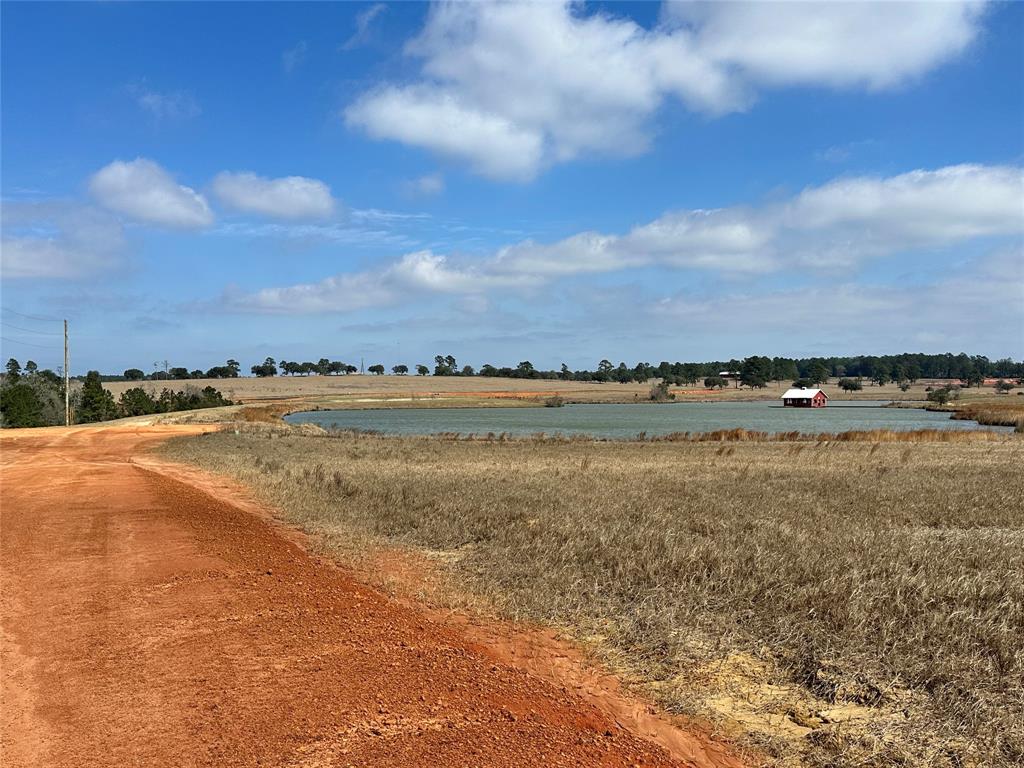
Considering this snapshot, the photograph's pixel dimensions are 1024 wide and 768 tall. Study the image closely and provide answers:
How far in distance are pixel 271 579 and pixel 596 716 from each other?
192 inches

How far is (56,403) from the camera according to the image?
6344 cm

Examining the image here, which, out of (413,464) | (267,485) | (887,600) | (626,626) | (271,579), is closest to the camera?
(626,626)

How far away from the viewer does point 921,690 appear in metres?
5.35

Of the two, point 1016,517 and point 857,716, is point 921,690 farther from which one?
point 1016,517

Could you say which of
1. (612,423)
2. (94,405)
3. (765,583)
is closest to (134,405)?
(94,405)

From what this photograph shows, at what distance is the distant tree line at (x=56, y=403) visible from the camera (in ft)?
169

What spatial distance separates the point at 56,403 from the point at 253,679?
2792 inches

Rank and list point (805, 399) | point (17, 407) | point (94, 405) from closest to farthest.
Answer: point (17, 407) < point (94, 405) < point (805, 399)

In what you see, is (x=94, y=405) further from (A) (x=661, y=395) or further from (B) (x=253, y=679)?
(A) (x=661, y=395)

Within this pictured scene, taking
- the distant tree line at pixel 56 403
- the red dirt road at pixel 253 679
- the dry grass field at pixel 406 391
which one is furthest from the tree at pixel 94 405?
the red dirt road at pixel 253 679

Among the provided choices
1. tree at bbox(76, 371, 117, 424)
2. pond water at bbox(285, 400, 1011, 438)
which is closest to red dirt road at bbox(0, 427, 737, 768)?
pond water at bbox(285, 400, 1011, 438)

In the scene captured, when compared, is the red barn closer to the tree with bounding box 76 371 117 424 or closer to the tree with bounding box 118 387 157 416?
the tree with bounding box 118 387 157 416

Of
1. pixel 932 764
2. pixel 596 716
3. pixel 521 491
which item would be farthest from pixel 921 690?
pixel 521 491

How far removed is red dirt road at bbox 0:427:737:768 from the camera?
174 inches
